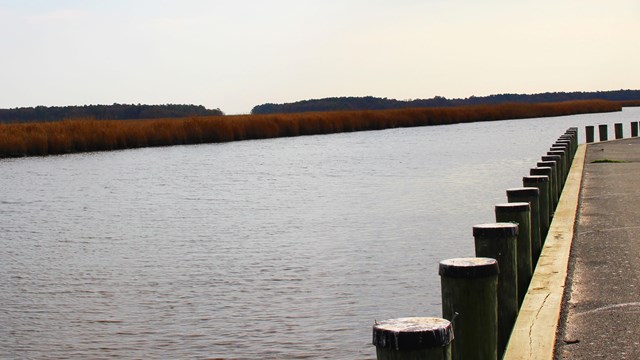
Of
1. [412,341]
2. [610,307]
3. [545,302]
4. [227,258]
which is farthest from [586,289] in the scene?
[227,258]

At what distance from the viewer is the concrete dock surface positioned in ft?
16.9

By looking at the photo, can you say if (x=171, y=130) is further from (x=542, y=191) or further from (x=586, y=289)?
(x=586, y=289)

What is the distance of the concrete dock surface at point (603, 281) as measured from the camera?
5141mm

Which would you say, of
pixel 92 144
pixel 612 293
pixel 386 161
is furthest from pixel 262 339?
pixel 92 144

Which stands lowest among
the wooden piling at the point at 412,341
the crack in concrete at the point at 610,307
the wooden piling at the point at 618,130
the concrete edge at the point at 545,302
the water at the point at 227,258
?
the water at the point at 227,258

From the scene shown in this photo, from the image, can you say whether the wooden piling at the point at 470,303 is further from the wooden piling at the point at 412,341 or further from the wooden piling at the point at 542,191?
the wooden piling at the point at 542,191

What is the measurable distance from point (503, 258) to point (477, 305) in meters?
1.26

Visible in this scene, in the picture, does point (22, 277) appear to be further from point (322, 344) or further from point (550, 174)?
point (550, 174)

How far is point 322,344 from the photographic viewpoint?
7922mm

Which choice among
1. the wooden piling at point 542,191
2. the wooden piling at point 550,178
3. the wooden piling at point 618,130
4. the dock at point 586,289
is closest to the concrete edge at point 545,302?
the dock at point 586,289

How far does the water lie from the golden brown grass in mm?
10189

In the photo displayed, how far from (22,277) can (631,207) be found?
7611 millimetres

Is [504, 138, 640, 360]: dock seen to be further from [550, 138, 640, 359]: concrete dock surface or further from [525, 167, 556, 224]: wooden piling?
[525, 167, 556, 224]: wooden piling

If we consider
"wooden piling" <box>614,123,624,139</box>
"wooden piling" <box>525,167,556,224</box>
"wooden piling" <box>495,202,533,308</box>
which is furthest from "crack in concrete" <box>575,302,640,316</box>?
Result: "wooden piling" <box>614,123,624,139</box>
